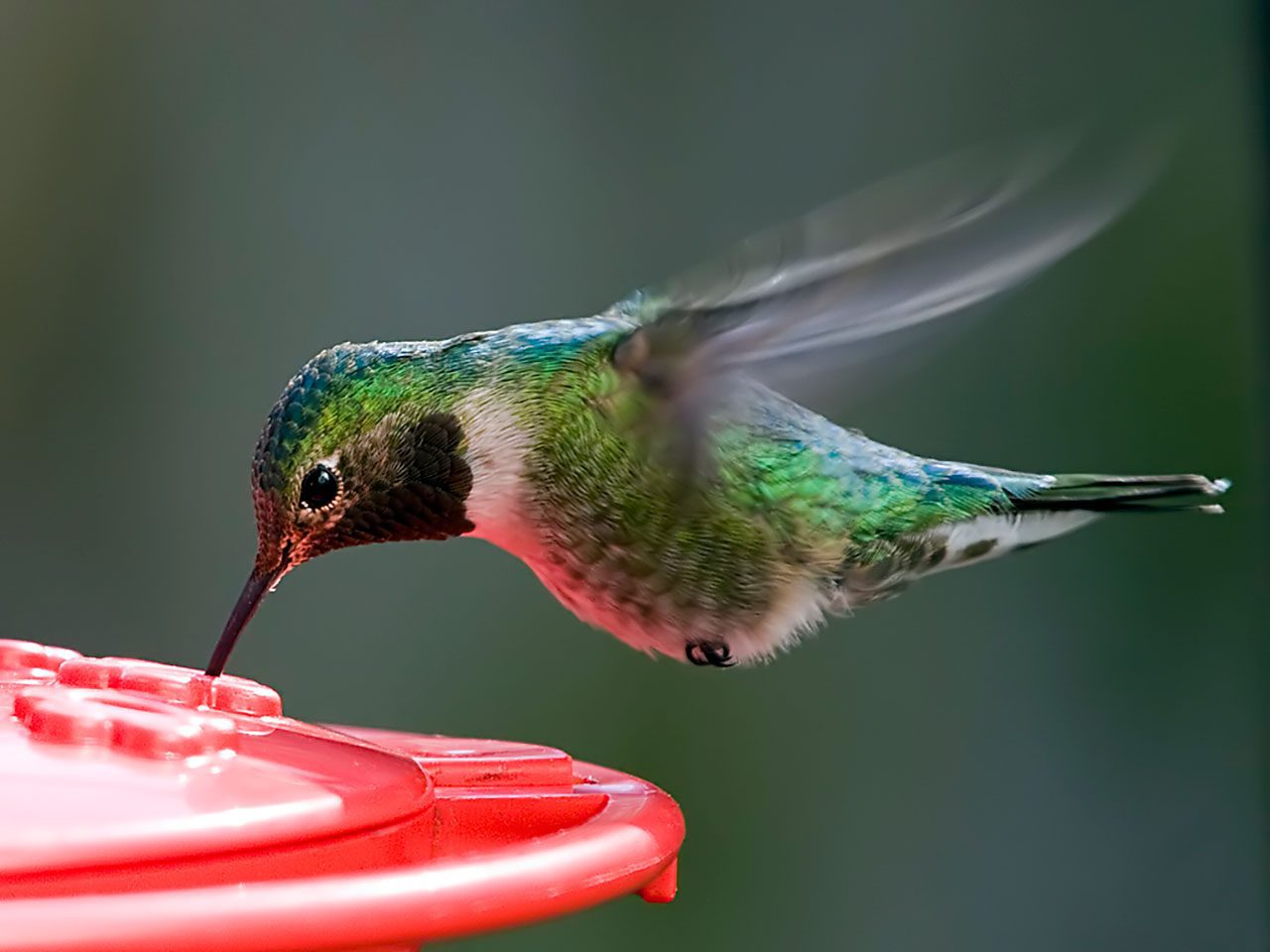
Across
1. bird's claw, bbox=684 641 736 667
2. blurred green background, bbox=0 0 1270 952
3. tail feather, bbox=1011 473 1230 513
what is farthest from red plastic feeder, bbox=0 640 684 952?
blurred green background, bbox=0 0 1270 952

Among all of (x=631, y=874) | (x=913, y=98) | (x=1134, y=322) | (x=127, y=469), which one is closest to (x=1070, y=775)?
(x=1134, y=322)

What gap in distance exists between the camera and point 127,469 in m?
4.16

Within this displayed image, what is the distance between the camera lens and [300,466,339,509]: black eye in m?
1.86

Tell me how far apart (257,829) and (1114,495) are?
67.1 inches

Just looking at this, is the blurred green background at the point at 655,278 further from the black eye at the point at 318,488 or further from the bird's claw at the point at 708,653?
the black eye at the point at 318,488

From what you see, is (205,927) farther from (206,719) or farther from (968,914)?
(968,914)

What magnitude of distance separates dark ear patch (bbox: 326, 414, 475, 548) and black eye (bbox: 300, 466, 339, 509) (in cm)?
6

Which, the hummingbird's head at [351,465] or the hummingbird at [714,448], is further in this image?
the hummingbird's head at [351,465]

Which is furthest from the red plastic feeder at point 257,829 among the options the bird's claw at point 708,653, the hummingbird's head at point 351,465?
the bird's claw at point 708,653

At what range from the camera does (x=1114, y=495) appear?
96.5 inches

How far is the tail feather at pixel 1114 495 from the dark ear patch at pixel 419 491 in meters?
0.92

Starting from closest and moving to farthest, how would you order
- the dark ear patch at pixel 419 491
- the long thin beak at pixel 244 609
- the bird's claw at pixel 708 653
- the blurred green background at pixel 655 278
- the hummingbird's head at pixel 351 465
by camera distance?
the long thin beak at pixel 244 609, the hummingbird's head at pixel 351 465, the dark ear patch at pixel 419 491, the bird's claw at pixel 708 653, the blurred green background at pixel 655 278

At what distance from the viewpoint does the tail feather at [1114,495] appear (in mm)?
2436

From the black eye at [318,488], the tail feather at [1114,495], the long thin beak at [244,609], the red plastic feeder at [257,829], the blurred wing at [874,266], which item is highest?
the blurred wing at [874,266]
